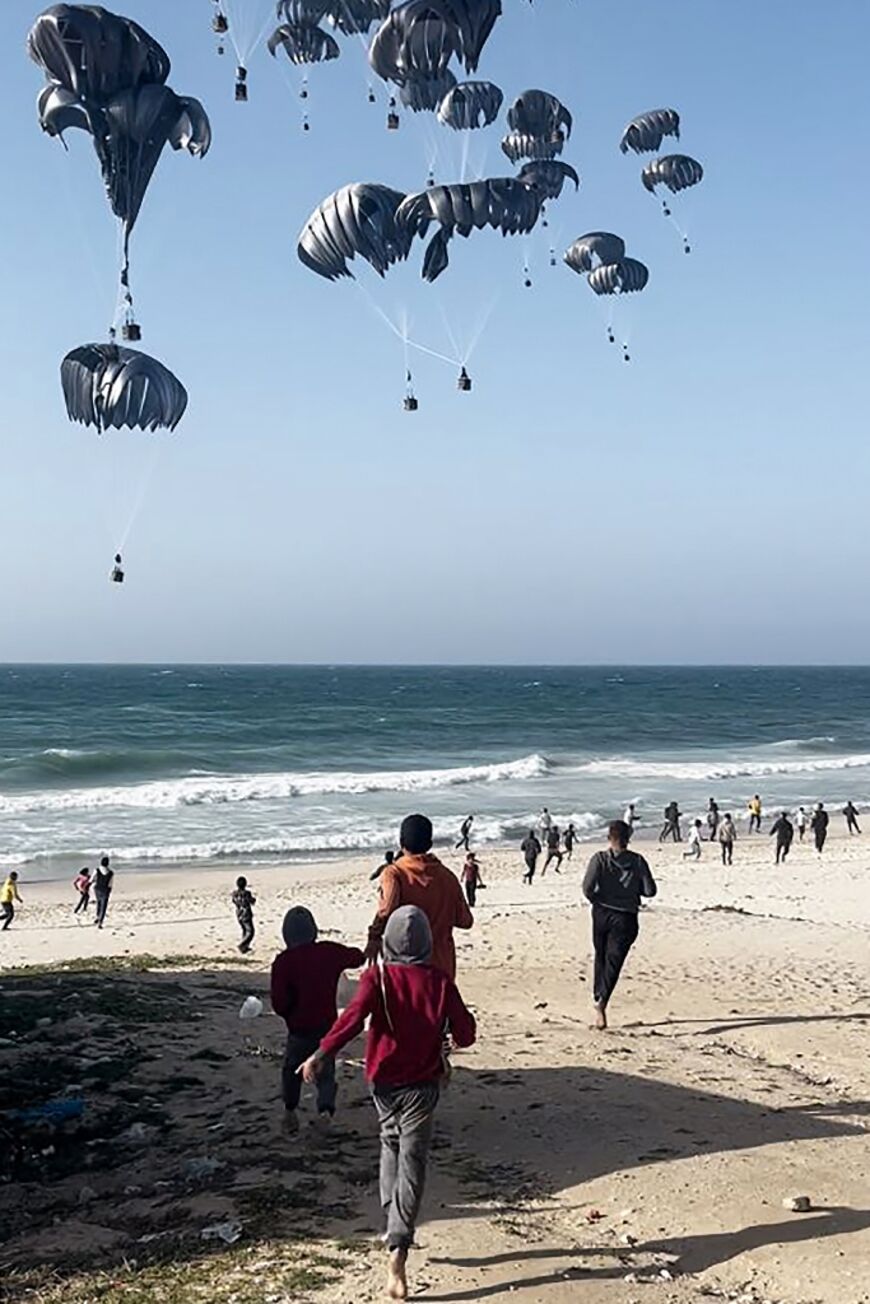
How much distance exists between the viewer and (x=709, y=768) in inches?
2357

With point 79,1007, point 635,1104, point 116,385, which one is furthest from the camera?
point 116,385

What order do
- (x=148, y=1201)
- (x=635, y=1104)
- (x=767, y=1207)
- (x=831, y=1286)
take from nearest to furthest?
(x=831, y=1286) → (x=767, y=1207) → (x=148, y=1201) → (x=635, y=1104)

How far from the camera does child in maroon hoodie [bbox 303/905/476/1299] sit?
16.2 ft

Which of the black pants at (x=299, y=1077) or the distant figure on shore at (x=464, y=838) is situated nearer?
the black pants at (x=299, y=1077)

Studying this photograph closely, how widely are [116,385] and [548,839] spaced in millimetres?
18880

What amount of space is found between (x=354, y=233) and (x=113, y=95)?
5209 millimetres

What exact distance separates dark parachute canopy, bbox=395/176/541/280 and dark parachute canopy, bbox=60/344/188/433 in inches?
211

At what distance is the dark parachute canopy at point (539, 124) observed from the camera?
28188 millimetres

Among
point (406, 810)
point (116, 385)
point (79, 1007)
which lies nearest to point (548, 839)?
point (406, 810)

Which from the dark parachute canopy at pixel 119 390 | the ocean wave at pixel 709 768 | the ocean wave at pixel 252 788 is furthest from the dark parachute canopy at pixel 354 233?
the ocean wave at pixel 709 768

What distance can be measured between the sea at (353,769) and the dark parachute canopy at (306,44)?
21.6m

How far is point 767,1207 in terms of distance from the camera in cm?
566

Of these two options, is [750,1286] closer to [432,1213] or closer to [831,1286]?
[831,1286]

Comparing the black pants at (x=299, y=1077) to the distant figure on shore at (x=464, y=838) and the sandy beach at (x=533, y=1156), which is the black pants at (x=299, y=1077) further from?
the distant figure on shore at (x=464, y=838)
